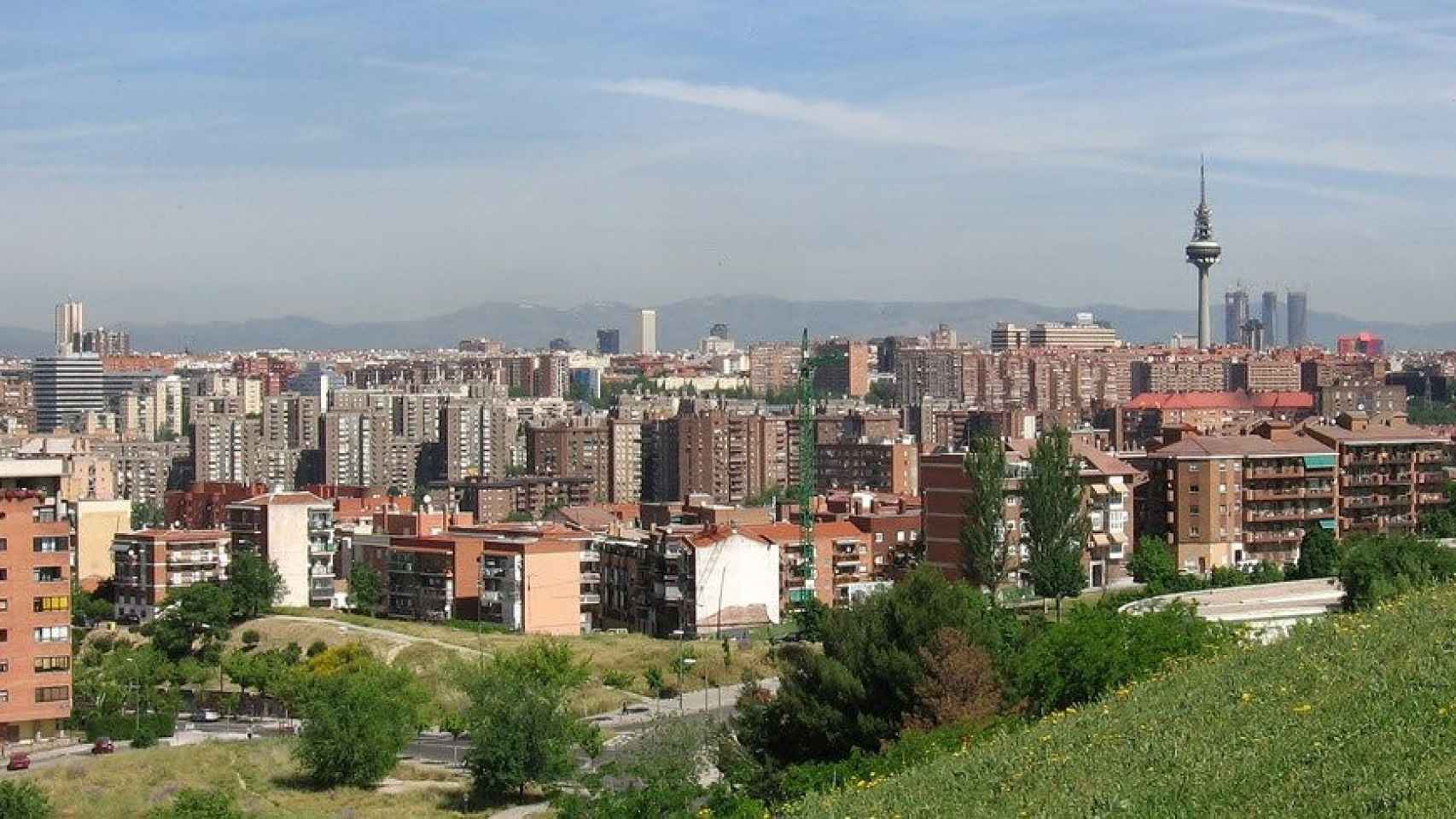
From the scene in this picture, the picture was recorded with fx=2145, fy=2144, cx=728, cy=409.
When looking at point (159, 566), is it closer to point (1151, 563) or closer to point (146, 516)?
point (1151, 563)

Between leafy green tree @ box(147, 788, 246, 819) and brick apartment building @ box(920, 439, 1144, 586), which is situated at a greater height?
brick apartment building @ box(920, 439, 1144, 586)

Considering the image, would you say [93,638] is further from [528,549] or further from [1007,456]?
[1007,456]

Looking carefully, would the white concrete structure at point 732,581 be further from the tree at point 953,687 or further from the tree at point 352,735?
the tree at point 953,687

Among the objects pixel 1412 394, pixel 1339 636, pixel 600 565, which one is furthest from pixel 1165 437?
pixel 1412 394

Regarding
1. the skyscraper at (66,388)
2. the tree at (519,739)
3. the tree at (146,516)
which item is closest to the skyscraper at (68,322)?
the skyscraper at (66,388)

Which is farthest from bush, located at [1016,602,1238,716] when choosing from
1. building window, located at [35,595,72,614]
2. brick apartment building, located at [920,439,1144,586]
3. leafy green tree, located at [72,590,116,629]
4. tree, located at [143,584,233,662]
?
leafy green tree, located at [72,590,116,629]

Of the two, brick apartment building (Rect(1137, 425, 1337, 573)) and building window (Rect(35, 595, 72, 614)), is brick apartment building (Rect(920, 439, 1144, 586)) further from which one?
building window (Rect(35, 595, 72, 614))

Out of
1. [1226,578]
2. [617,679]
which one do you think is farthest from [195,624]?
[1226,578]
